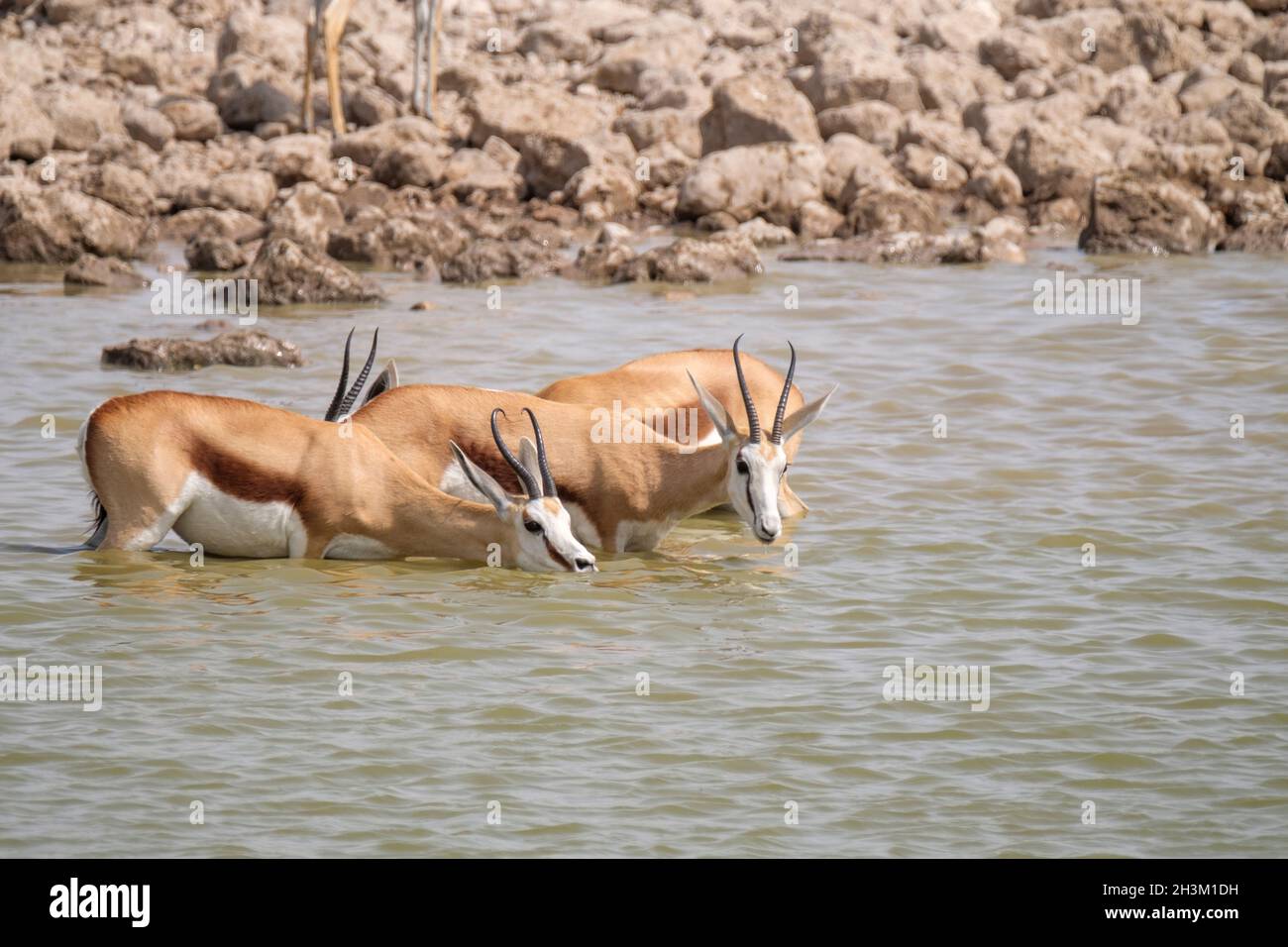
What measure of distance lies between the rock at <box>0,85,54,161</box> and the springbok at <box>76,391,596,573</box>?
15.3m

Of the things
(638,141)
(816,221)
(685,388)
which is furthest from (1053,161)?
(685,388)

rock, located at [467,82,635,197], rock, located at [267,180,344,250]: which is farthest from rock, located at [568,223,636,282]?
rock, located at [467,82,635,197]

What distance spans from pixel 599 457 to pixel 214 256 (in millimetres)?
10100

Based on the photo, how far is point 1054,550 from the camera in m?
9.57

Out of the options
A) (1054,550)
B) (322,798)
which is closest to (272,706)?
(322,798)

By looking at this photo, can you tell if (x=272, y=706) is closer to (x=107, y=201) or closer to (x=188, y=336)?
(x=188, y=336)

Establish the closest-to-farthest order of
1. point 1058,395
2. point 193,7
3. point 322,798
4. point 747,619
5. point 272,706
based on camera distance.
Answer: point 322,798 → point 272,706 → point 747,619 → point 1058,395 → point 193,7

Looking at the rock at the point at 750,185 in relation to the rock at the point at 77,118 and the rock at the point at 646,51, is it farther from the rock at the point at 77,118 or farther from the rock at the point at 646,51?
the rock at the point at 77,118

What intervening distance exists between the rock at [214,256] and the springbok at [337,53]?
6105 millimetres

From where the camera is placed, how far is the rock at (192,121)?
79.7 feet

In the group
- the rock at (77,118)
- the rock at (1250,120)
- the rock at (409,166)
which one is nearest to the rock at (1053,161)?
the rock at (1250,120)

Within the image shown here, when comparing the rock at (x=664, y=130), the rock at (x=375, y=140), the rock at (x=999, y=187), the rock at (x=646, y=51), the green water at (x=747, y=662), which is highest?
the rock at (x=646, y=51)

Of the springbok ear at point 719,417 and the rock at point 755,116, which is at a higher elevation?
the rock at point 755,116

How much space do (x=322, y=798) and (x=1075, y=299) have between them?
484 inches
